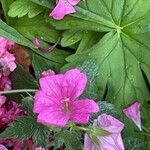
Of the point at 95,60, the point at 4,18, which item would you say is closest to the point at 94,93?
the point at 95,60

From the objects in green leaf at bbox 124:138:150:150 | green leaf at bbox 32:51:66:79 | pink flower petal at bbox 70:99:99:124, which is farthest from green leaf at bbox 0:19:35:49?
green leaf at bbox 124:138:150:150

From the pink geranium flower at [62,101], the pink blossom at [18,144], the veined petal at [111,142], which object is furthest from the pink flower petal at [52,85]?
the pink blossom at [18,144]

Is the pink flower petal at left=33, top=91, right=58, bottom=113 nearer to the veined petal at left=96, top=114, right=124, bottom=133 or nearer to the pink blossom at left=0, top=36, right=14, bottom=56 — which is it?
the veined petal at left=96, top=114, right=124, bottom=133

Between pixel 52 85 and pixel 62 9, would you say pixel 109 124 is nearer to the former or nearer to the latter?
pixel 52 85

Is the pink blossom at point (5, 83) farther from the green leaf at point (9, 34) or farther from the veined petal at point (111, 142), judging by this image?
the veined petal at point (111, 142)

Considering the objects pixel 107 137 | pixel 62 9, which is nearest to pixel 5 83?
pixel 62 9

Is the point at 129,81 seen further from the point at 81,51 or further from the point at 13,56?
the point at 13,56

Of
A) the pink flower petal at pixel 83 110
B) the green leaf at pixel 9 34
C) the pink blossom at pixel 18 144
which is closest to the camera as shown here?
the pink flower petal at pixel 83 110
